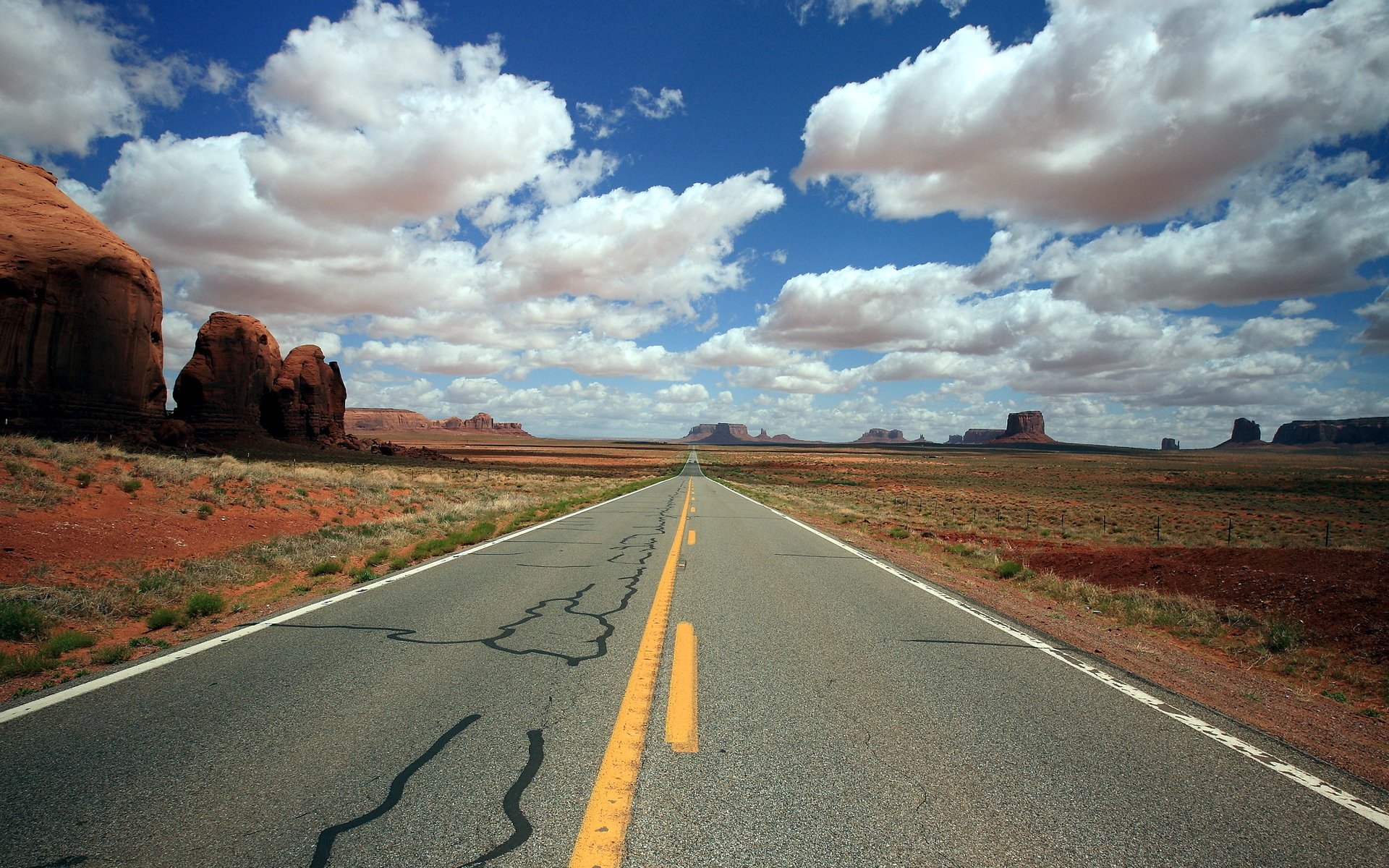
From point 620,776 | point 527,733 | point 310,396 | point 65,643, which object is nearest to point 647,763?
point 620,776

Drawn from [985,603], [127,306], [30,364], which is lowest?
[985,603]

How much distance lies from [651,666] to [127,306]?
36242 millimetres

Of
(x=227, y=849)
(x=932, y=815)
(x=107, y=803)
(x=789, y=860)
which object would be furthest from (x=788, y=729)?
(x=107, y=803)

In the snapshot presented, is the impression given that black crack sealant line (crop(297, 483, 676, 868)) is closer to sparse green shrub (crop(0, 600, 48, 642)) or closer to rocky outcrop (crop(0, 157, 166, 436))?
sparse green shrub (crop(0, 600, 48, 642))

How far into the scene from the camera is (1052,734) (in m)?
4.16

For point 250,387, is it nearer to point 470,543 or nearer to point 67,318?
point 67,318

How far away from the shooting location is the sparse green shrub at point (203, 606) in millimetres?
7188

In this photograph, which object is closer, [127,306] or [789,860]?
[789,860]

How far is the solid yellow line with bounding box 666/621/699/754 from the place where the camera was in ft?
12.7

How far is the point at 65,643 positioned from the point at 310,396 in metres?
69.8

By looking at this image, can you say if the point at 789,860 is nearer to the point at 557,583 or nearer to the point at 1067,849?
the point at 1067,849

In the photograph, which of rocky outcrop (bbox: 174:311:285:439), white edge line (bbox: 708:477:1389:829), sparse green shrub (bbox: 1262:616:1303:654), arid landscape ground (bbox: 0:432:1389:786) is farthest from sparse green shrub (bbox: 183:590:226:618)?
rocky outcrop (bbox: 174:311:285:439)

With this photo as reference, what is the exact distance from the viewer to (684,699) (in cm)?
458

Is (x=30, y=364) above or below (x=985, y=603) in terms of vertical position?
above
